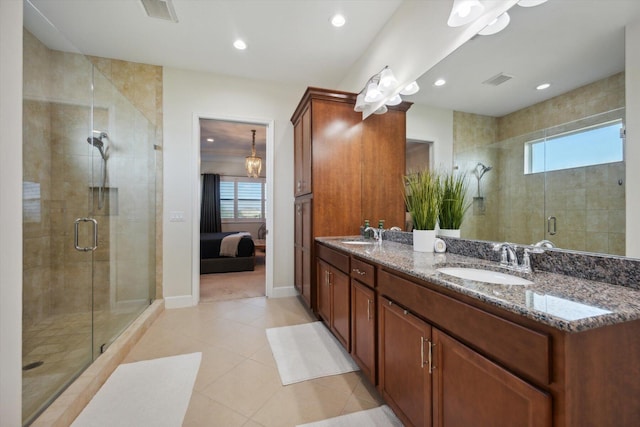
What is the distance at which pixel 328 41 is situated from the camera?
9.01 feet

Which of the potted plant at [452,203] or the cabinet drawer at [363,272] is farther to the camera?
the potted plant at [452,203]

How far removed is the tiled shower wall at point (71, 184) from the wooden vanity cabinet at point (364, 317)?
220 cm

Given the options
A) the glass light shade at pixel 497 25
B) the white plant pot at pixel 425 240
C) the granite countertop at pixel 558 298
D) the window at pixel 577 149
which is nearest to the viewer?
the granite countertop at pixel 558 298

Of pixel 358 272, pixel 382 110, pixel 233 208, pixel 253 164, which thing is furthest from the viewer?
pixel 233 208

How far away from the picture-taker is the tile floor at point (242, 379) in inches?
58.9

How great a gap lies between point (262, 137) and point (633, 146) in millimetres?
5757

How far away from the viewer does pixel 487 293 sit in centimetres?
85

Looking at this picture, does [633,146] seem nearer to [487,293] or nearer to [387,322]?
[487,293]

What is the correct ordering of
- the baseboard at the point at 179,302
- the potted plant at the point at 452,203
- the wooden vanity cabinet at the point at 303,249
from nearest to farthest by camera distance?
the potted plant at the point at 452,203 < the wooden vanity cabinet at the point at 303,249 < the baseboard at the point at 179,302

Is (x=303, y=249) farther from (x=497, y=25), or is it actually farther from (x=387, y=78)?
(x=497, y=25)

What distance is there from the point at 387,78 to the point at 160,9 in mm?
2108

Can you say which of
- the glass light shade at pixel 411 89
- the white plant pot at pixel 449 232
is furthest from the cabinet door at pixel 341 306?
the glass light shade at pixel 411 89

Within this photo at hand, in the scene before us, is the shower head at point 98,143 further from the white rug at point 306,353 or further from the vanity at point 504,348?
the vanity at point 504,348

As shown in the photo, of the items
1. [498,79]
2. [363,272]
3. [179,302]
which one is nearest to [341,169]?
[363,272]
